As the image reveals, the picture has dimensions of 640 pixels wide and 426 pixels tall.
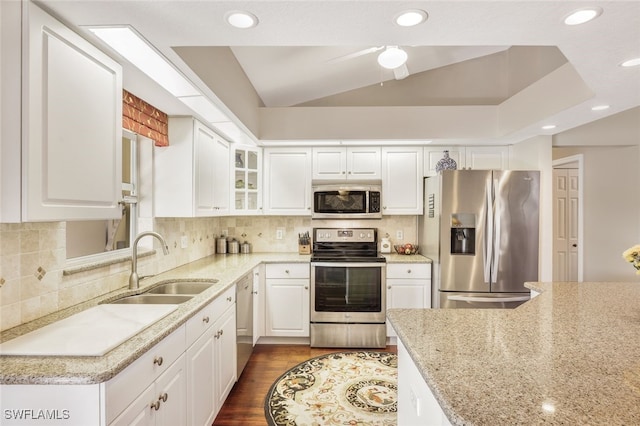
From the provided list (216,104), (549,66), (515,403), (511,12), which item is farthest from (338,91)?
(515,403)

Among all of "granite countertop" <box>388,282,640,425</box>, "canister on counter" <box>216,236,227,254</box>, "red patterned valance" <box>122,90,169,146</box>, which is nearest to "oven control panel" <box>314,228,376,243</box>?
"canister on counter" <box>216,236,227,254</box>

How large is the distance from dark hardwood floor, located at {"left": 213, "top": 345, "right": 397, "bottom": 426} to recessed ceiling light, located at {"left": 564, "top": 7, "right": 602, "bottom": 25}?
270cm

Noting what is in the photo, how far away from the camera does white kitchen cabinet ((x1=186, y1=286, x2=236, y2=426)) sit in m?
1.75

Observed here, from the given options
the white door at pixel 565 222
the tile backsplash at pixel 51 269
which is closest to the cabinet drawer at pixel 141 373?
the tile backsplash at pixel 51 269

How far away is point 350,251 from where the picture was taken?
386cm

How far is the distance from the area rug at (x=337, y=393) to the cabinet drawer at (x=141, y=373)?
1063 millimetres

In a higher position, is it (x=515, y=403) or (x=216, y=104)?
(x=216, y=104)

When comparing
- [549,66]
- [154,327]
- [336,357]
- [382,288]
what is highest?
[549,66]

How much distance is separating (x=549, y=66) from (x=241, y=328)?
140 inches

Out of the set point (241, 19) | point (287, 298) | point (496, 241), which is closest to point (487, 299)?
point (496, 241)

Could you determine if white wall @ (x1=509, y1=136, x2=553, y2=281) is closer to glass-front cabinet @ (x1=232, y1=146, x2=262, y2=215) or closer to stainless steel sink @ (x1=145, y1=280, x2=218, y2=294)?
glass-front cabinet @ (x1=232, y1=146, x2=262, y2=215)

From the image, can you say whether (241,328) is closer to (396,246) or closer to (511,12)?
(396,246)

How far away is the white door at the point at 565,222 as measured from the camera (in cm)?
491

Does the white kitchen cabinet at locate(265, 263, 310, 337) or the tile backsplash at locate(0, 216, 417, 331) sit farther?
the white kitchen cabinet at locate(265, 263, 310, 337)
